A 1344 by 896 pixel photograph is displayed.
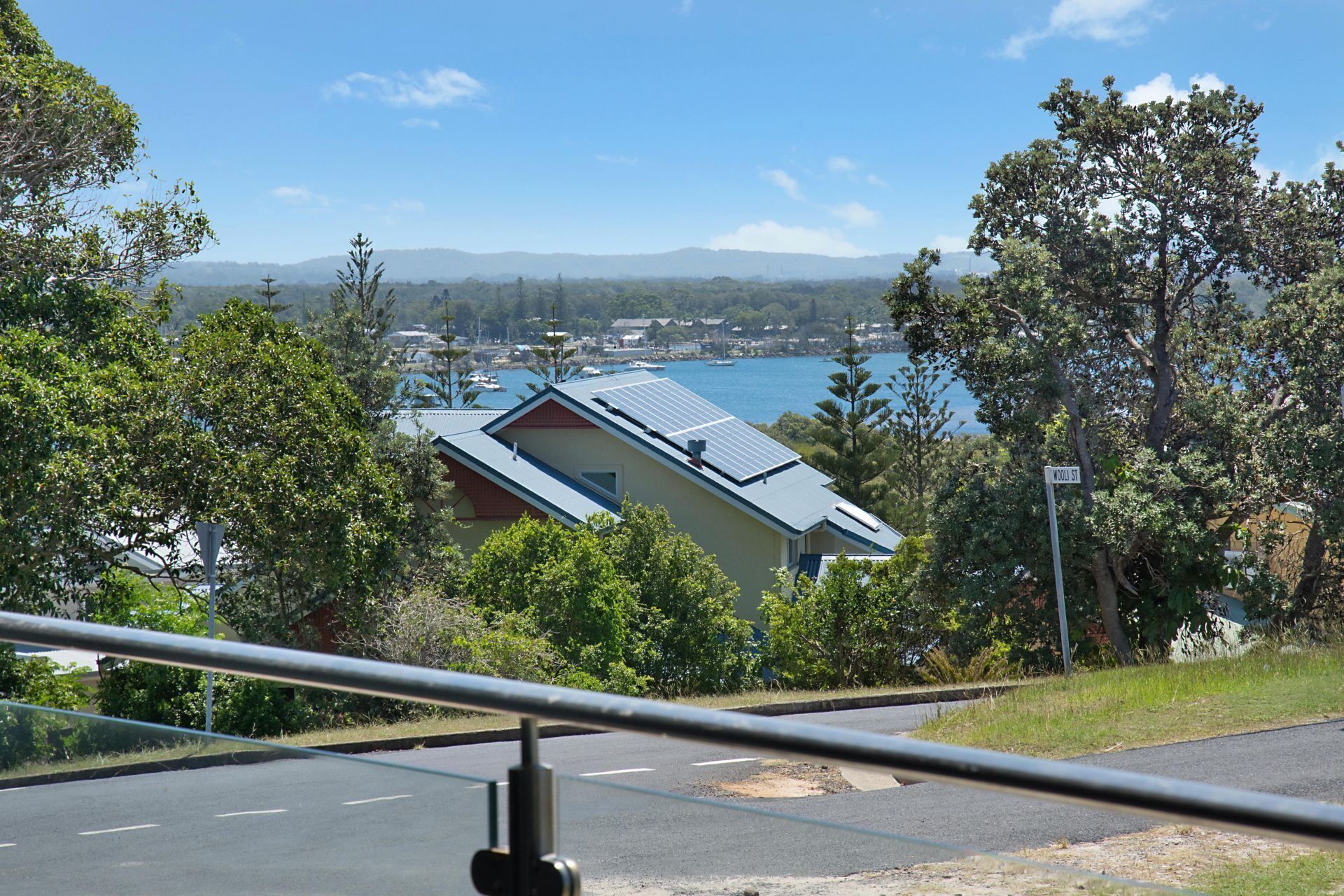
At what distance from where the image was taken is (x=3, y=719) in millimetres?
2373

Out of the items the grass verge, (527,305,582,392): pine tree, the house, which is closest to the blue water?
(527,305,582,392): pine tree

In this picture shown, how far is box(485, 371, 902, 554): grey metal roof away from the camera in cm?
2847

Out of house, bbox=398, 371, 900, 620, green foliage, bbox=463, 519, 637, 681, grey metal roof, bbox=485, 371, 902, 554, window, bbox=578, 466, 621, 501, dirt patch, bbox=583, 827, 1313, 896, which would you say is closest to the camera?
dirt patch, bbox=583, 827, 1313, 896

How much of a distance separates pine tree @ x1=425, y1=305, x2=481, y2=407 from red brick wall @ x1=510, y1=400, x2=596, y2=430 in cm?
3892

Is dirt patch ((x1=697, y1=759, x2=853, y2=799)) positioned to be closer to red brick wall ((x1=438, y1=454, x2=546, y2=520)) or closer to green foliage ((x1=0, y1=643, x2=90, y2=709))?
green foliage ((x1=0, y1=643, x2=90, y2=709))

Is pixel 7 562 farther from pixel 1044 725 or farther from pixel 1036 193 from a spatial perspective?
pixel 1036 193

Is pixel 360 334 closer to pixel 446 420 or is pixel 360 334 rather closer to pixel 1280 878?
pixel 446 420

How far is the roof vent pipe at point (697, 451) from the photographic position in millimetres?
29248

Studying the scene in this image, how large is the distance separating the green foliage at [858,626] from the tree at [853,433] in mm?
29601

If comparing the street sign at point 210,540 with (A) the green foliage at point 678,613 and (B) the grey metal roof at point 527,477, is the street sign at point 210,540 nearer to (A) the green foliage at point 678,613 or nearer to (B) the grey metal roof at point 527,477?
(A) the green foliage at point 678,613

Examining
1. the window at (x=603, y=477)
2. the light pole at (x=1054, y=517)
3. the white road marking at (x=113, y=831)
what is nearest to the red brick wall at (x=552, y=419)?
the window at (x=603, y=477)

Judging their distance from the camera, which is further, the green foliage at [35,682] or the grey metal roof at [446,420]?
the grey metal roof at [446,420]

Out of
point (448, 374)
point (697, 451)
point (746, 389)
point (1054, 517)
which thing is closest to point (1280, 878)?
point (1054, 517)

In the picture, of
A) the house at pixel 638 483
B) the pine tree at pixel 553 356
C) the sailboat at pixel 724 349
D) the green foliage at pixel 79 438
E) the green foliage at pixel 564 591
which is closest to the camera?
the green foliage at pixel 79 438
